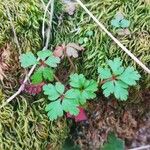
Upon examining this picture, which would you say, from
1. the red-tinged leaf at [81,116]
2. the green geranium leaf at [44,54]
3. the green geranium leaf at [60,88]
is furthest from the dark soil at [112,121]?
the green geranium leaf at [44,54]

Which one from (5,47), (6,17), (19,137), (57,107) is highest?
(6,17)

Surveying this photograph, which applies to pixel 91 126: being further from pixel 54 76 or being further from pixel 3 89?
pixel 3 89

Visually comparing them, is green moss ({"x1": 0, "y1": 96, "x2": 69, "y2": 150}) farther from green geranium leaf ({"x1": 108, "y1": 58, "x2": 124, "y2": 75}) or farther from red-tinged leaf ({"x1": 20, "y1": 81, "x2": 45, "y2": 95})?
green geranium leaf ({"x1": 108, "y1": 58, "x2": 124, "y2": 75})

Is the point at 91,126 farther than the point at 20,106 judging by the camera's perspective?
Yes

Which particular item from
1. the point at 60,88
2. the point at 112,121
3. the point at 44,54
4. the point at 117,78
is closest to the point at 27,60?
the point at 44,54

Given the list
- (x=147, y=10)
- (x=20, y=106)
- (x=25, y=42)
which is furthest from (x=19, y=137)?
(x=147, y=10)

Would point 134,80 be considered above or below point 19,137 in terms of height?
above

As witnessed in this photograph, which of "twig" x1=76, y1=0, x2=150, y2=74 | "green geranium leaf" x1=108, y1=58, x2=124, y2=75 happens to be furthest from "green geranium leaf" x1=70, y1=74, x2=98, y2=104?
"twig" x1=76, y1=0, x2=150, y2=74
